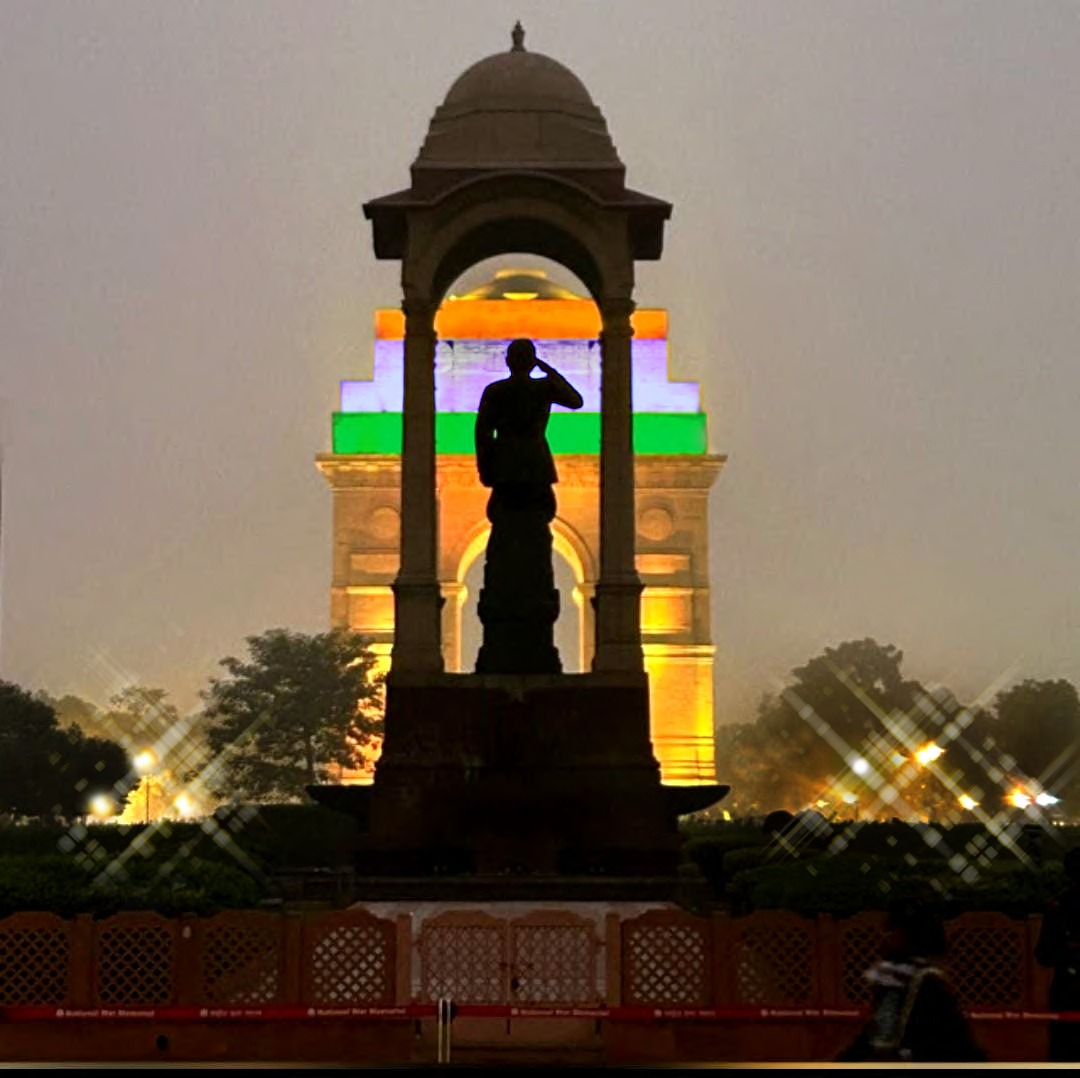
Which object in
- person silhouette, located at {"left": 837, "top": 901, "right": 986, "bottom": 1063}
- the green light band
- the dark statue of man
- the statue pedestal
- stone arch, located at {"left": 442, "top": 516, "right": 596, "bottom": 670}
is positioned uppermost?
the green light band

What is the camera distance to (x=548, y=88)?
2366 centimetres

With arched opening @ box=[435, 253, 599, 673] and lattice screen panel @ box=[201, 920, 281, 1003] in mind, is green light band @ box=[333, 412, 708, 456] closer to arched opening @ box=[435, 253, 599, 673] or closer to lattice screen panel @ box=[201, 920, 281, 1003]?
arched opening @ box=[435, 253, 599, 673]

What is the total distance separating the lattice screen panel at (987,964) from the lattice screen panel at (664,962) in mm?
1755

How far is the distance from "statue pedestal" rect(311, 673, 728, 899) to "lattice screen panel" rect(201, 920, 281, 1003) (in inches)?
247

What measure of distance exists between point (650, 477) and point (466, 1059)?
6185 centimetres

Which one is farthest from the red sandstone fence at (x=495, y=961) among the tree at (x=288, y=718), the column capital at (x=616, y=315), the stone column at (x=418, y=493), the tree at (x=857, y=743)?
the tree at (x=857, y=743)

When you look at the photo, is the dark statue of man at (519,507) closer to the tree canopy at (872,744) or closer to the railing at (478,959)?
the railing at (478,959)

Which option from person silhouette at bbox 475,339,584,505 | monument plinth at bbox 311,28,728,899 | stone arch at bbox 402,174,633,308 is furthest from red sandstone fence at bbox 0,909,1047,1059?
stone arch at bbox 402,174,633,308

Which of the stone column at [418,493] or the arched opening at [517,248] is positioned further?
the arched opening at [517,248]

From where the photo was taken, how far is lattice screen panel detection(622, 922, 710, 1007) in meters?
13.9

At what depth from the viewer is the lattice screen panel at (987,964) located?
13.8 m

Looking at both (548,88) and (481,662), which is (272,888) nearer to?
(481,662)

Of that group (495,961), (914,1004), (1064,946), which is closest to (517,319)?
(495,961)

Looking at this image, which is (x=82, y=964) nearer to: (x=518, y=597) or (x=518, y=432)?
(x=518, y=597)
